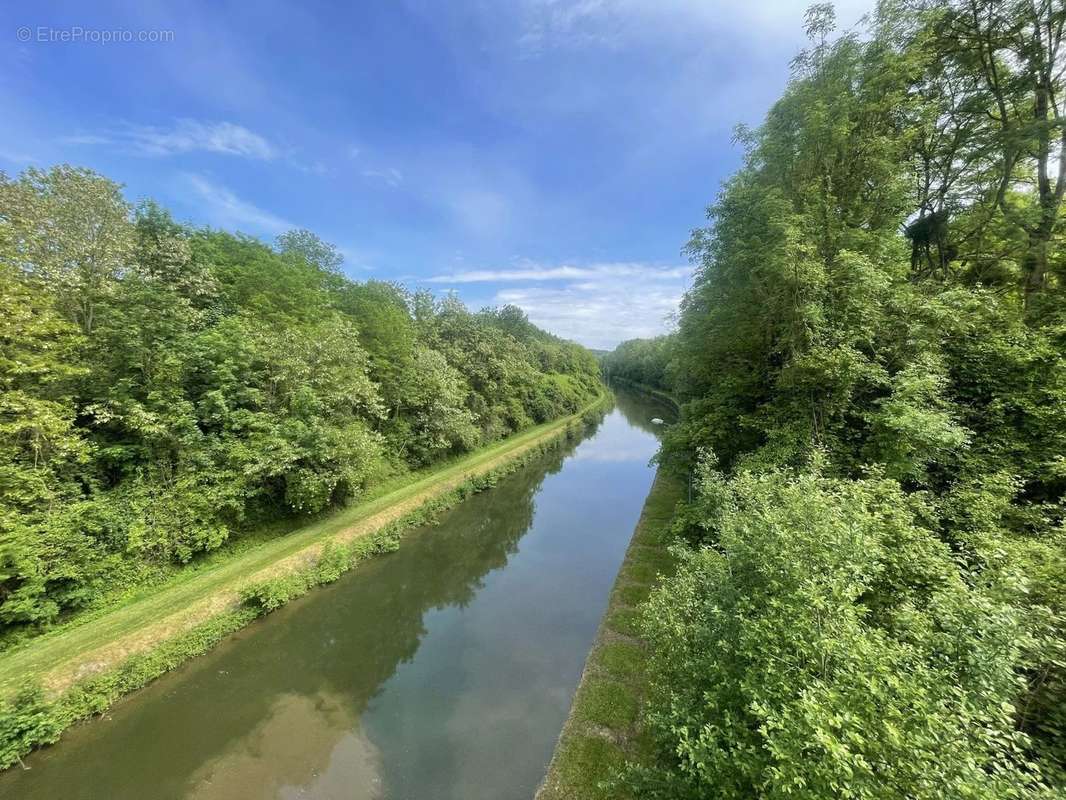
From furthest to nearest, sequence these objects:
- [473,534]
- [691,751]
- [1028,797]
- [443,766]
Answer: [473,534]
[443,766]
[691,751]
[1028,797]

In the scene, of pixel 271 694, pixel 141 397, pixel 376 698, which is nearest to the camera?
pixel 271 694

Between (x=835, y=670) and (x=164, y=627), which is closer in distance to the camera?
(x=835, y=670)

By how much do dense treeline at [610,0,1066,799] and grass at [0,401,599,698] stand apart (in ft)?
39.6

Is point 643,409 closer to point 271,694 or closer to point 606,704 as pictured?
point 606,704

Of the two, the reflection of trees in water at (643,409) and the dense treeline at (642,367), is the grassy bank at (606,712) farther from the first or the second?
the dense treeline at (642,367)

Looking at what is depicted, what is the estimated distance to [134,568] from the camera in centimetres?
1162

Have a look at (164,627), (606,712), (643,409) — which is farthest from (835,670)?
(643,409)

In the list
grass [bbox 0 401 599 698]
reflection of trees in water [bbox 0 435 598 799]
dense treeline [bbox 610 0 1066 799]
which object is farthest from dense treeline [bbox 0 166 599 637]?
dense treeline [bbox 610 0 1066 799]

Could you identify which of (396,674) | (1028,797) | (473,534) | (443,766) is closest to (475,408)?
(473,534)

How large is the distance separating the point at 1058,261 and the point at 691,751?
15.9 m

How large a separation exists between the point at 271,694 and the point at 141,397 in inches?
398

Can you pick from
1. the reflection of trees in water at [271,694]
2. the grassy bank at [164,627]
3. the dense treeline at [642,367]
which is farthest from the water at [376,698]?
the dense treeline at [642,367]

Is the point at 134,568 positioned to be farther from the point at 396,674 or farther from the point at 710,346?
the point at 710,346

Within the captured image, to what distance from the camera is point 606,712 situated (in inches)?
319
